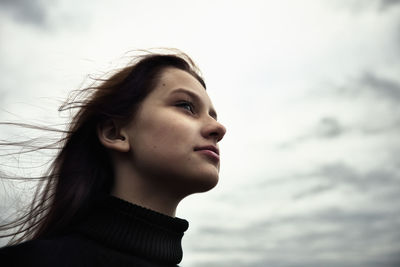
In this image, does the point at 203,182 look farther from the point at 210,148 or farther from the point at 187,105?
the point at 187,105

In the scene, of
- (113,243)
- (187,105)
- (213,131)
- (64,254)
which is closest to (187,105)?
(187,105)

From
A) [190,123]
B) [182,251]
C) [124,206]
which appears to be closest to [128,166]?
[124,206]

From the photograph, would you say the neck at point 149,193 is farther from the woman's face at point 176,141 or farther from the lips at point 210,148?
the lips at point 210,148

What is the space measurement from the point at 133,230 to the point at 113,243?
6.8 inches

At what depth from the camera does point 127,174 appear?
2.95m

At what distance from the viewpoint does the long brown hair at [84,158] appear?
2.84 m

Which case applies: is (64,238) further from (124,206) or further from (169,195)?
(169,195)

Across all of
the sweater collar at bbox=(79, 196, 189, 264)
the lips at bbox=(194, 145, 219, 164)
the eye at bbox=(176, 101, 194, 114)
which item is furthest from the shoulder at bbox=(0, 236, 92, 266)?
the eye at bbox=(176, 101, 194, 114)

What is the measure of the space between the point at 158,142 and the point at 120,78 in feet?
2.99

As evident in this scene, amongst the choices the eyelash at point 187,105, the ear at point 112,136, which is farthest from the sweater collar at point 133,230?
the eyelash at point 187,105

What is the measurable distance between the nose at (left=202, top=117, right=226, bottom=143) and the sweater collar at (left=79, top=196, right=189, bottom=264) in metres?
0.70

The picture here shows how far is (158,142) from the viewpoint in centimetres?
281

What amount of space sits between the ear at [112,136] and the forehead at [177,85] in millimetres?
432

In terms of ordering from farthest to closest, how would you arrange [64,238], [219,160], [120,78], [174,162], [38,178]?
[120,78] < [38,178] < [219,160] < [174,162] < [64,238]
